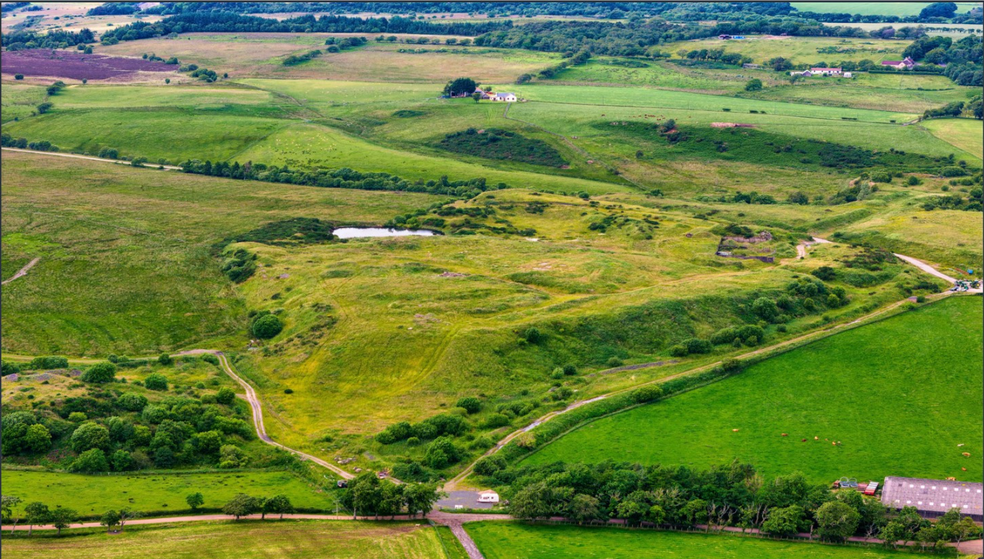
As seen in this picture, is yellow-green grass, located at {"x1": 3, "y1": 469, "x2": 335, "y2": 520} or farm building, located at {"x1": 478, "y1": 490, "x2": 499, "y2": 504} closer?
yellow-green grass, located at {"x1": 3, "y1": 469, "x2": 335, "y2": 520}

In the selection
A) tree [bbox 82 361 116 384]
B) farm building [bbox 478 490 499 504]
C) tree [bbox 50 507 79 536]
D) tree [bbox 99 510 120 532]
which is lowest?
farm building [bbox 478 490 499 504]

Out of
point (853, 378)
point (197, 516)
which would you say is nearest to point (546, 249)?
point (853, 378)

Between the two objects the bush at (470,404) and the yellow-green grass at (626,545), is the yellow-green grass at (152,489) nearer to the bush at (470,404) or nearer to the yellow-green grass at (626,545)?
the yellow-green grass at (626,545)

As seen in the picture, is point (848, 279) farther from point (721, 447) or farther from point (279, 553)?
point (279, 553)

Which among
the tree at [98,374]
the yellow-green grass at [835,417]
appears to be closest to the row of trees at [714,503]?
the yellow-green grass at [835,417]

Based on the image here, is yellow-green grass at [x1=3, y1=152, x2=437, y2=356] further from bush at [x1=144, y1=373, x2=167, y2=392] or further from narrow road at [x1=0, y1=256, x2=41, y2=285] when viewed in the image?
bush at [x1=144, y1=373, x2=167, y2=392]

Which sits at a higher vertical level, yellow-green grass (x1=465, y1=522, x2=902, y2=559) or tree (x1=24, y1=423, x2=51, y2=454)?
tree (x1=24, y1=423, x2=51, y2=454)

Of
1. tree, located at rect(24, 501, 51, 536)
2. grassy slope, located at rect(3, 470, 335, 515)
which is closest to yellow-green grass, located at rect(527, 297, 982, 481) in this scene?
grassy slope, located at rect(3, 470, 335, 515)
